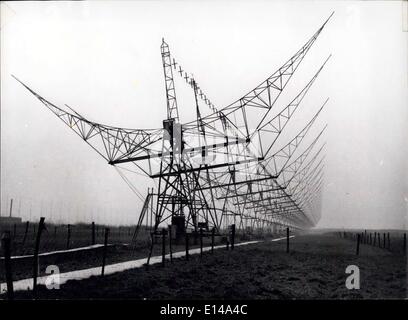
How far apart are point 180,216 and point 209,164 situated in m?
4.13

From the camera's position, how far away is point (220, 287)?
33.1 feet

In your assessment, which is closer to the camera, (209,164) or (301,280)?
(301,280)

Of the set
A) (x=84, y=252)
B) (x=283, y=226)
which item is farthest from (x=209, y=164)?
(x=283, y=226)

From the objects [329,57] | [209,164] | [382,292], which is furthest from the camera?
[209,164]

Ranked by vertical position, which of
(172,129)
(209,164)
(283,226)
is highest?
(172,129)

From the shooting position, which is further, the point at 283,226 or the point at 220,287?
the point at 283,226

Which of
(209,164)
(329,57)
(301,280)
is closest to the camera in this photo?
(301,280)

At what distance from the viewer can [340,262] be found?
16016 millimetres

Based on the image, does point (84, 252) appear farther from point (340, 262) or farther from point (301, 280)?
point (340, 262)

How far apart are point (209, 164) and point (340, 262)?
1108 cm
